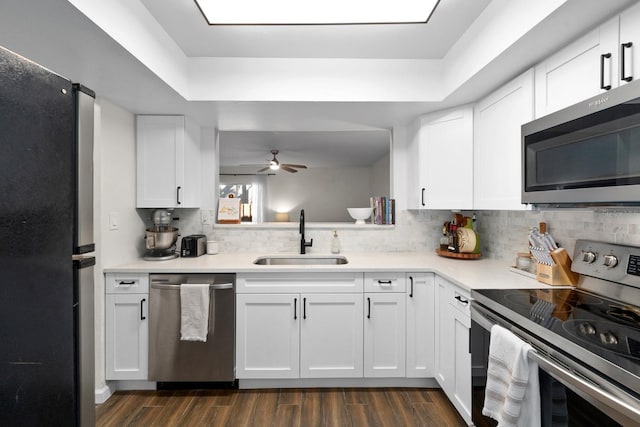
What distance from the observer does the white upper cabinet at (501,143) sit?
1.71 m

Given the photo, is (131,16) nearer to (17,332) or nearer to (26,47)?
(26,47)

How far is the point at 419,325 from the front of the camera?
2.23 meters

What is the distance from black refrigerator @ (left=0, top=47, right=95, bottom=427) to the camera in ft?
1.98

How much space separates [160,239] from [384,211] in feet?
6.03

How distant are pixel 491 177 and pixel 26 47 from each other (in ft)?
8.12

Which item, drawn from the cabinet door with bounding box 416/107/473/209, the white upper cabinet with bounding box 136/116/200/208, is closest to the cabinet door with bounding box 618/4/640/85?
the cabinet door with bounding box 416/107/473/209

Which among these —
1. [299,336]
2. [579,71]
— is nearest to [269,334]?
[299,336]

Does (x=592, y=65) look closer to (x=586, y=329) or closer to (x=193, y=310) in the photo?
(x=586, y=329)

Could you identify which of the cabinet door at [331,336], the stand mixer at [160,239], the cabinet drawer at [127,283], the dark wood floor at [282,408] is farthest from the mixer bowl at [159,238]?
the cabinet door at [331,336]

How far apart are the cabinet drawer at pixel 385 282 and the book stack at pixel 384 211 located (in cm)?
74

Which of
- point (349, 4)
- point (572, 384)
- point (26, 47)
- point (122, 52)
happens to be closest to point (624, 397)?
point (572, 384)

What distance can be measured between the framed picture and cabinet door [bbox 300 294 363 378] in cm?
108

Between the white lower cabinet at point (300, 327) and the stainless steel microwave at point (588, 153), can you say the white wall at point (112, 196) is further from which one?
the stainless steel microwave at point (588, 153)

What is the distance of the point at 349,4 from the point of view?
5.13 ft
